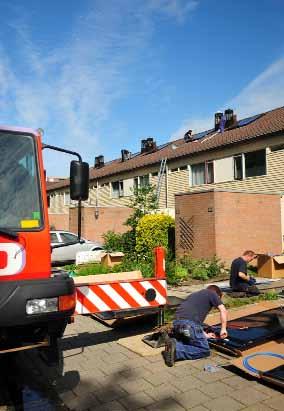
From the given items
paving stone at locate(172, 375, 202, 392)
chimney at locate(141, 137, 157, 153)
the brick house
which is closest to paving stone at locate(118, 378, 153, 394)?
paving stone at locate(172, 375, 202, 392)

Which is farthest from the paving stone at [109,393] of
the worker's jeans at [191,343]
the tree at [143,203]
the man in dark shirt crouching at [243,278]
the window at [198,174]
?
the window at [198,174]

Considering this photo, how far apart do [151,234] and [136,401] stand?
11.7m

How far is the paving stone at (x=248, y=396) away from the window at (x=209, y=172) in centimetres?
1765

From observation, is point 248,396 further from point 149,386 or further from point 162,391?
point 149,386

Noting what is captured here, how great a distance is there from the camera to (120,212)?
24.0 meters

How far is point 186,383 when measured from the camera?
4.83 meters

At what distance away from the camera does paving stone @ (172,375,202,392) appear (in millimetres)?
4707

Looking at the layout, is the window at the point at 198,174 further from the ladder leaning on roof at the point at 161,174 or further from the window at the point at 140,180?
the window at the point at 140,180

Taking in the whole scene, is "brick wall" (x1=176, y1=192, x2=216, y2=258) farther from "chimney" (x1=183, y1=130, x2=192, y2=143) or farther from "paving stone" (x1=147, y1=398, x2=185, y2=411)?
"chimney" (x1=183, y1=130, x2=192, y2=143)

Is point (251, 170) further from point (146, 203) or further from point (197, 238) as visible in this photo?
point (197, 238)

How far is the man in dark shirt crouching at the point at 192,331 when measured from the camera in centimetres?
553

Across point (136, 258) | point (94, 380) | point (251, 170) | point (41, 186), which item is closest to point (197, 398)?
point (94, 380)

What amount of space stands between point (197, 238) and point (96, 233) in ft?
33.2

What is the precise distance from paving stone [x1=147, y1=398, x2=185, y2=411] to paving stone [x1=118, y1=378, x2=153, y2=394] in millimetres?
384
